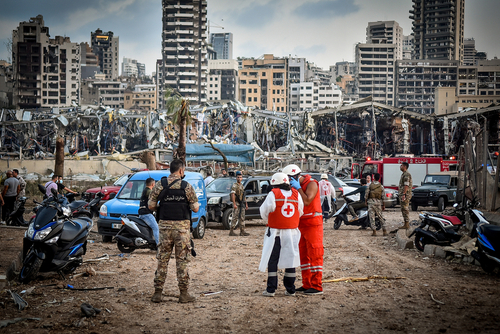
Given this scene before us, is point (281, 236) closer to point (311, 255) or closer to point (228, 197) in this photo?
point (311, 255)

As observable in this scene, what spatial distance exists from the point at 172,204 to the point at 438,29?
203 metres

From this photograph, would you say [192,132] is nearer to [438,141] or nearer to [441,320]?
[438,141]

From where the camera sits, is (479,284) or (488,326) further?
(479,284)

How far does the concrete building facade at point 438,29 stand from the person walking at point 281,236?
642 ft

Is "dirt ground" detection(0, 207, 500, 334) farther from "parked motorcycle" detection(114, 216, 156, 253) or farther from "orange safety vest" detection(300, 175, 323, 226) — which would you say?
"orange safety vest" detection(300, 175, 323, 226)

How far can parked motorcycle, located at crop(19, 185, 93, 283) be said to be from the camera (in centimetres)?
825

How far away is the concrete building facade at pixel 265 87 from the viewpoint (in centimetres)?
15062

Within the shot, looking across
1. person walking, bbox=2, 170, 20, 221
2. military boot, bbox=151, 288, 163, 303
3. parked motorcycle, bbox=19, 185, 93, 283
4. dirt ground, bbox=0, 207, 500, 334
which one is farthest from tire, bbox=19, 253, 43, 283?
person walking, bbox=2, 170, 20, 221

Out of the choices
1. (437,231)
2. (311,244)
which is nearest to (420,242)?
(437,231)

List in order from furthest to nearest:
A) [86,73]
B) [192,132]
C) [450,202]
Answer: [86,73] < [192,132] < [450,202]

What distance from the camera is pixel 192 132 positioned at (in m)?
48.4

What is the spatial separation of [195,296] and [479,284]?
4.52 m

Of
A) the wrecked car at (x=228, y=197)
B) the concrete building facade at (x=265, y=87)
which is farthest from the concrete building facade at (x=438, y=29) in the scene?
the wrecked car at (x=228, y=197)

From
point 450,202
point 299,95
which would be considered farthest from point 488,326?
point 299,95
